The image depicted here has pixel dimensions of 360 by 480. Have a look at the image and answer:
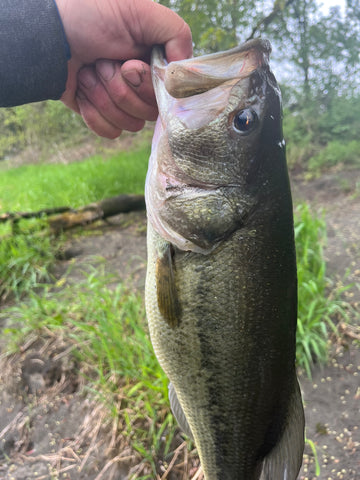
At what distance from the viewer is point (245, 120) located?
3.66 feet

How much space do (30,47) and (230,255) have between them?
112 centimetres

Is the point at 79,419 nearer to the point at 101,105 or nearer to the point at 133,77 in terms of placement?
the point at 101,105

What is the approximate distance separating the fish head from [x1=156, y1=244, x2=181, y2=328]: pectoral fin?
0.23ft

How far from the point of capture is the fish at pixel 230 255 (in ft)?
3.57

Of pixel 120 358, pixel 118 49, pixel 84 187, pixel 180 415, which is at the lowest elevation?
pixel 120 358

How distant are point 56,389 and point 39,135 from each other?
1212 cm

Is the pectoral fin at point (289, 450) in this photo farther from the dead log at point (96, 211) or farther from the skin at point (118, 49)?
the dead log at point (96, 211)

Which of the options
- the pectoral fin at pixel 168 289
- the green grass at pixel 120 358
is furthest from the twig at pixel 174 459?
the pectoral fin at pixel 168 289

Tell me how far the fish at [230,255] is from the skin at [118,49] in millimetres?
209

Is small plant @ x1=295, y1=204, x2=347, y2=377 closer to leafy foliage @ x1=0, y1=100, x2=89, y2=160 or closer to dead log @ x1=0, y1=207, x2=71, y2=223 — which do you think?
dead log @ x1=0, y1=207, x2=71, y2=223

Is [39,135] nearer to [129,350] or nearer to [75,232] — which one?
[75,232]

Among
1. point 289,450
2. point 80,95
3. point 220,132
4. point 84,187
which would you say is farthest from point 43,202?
point 289,450

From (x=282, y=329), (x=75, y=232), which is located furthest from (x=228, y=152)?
(x=75, y=232)

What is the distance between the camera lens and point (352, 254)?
3.44 m
